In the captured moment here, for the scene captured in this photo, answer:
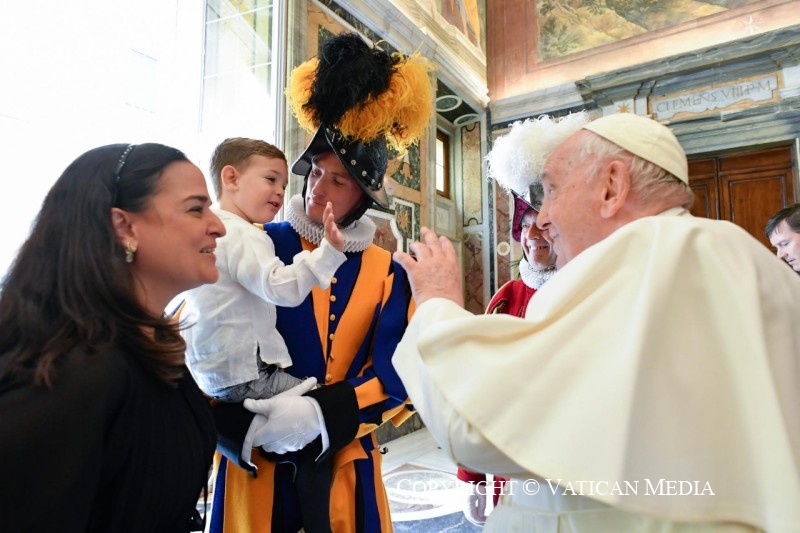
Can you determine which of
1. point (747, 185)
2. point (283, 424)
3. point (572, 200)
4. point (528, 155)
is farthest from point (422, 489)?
point (747, 185)

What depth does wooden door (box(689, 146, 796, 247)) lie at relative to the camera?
263 inches

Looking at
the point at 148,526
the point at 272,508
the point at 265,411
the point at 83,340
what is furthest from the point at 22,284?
the point at 272,508

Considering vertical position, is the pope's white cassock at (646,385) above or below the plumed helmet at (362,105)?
below

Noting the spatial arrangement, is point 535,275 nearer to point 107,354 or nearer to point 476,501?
point 476,501

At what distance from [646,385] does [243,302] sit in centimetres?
107

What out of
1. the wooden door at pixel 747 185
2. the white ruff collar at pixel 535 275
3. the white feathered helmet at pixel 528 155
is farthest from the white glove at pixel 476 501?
the wooden door at pixel 747 185

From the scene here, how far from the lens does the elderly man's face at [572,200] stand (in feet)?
3.98

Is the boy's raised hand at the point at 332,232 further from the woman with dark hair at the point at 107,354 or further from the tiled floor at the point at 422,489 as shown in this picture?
the tiled floor at the point at 422,489

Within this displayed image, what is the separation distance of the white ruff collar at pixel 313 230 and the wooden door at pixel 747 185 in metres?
6.86

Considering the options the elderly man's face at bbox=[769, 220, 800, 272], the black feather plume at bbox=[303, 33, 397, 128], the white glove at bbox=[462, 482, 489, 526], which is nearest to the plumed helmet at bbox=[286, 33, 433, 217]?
the black feather plume at bbox=[303, 33, 397, 128]

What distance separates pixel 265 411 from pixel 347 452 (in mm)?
323

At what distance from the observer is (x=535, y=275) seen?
229 centimetres

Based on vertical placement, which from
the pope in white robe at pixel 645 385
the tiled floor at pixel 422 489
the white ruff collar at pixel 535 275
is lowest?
Answer: the tiled floor at pixel 422 489

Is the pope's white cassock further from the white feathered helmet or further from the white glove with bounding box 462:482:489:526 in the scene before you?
the white feathered helmet
